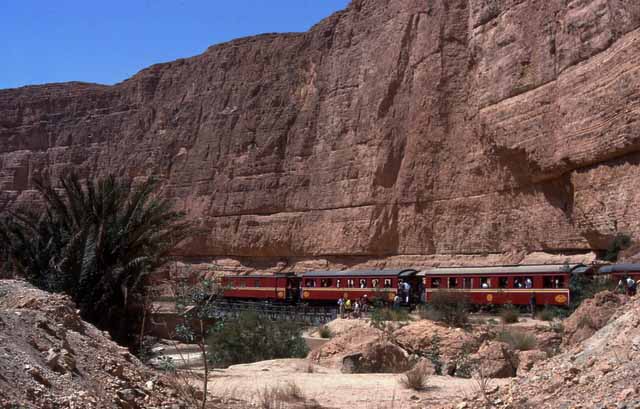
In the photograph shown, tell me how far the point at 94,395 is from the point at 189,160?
177 ft

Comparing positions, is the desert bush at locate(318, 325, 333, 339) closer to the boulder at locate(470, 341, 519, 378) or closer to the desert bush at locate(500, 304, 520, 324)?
the desert bush at locate(500, 304, 520, 324)

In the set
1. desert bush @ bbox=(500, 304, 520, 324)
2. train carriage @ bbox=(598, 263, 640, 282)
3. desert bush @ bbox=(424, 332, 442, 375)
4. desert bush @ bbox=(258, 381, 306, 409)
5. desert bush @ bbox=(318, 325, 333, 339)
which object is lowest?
desert bush @ bbox=(318, 325, 333, 339)

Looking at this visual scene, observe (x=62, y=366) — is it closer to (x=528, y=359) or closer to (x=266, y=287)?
(x=528, y=359)

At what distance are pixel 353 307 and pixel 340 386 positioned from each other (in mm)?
19899

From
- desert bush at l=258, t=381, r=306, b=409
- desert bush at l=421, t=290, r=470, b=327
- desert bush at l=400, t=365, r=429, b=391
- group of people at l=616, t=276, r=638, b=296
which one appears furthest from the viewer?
desert bush at l=421, t=290, r=470, b=327

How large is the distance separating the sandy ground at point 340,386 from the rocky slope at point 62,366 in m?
2.10

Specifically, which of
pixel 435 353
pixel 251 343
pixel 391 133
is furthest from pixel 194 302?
pixel 391 133

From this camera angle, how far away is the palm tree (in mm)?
12242

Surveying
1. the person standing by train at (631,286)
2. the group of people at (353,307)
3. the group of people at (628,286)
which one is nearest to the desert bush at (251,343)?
the group of people at (353,307)

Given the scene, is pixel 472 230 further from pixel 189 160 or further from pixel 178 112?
pixel 178 112

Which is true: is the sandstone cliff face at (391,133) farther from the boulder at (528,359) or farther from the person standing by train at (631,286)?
the boulder at (528,359)

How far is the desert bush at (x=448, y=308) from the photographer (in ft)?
75.8

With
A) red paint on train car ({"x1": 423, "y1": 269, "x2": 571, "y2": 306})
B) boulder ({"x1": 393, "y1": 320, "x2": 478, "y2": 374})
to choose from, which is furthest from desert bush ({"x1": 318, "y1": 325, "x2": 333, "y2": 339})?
red paint on train car ({"x1": 423, "y1": 269, "x2": 571, "y2": 306})

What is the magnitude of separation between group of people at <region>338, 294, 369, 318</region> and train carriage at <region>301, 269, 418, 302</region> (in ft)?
1.85
